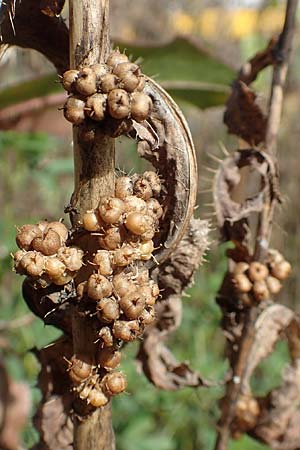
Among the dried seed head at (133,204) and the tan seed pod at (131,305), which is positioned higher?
the dried seed head at (133,204)

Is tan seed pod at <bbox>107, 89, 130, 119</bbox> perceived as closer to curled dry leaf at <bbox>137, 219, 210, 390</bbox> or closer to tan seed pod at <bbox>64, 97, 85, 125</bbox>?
tan seed pod at <bbox>64, 97, 85, 125</bbox>

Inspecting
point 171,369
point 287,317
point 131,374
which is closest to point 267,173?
point 287,317

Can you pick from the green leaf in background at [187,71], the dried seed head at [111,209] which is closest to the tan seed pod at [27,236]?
the dried seed head at [111,209]

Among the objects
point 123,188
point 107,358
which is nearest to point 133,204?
point 123,188

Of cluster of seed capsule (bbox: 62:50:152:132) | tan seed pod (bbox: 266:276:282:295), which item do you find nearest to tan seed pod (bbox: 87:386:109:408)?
cluster of seed capsule (bbox: 62:50:152:132)

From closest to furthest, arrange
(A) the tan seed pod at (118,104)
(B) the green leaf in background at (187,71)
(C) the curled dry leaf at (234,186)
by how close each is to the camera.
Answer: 1. (A) the tan seed pod at (118,104)
2. (C) the curled dry leaf at (234,186)
3. (B) the green leaf in background at (187,71)

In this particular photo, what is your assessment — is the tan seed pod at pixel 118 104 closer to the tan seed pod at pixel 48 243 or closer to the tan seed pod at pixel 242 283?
the tan seed pod at pixel 48 243

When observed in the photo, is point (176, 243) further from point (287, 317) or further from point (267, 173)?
point (287, 317)
